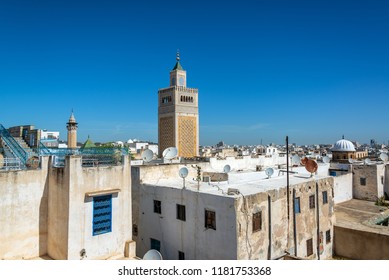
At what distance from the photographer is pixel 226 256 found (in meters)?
9.42

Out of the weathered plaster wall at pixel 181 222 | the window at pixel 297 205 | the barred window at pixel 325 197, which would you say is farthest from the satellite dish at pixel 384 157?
the weathered plaster wall at pixel 181 222

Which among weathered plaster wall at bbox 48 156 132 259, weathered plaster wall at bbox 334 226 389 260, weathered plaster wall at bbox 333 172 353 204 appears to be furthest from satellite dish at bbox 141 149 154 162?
weathered plaster wall at bbox 333 172 353 204

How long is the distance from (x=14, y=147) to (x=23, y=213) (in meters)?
2.12

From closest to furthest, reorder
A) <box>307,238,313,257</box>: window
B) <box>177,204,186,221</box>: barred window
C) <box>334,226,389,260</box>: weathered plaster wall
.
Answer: <box>177,204,186,221</box>: barred window
<box>334,226,389,260</box>: weathered plaster wall
<box>307,238,313,257</box>: window

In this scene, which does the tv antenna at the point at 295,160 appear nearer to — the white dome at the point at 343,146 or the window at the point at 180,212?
the white dome at the point at 343,146

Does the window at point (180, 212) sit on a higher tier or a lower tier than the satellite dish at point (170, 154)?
lower

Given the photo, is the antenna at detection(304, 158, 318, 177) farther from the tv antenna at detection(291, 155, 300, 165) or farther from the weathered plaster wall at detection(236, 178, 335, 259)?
the tv antenna at detection(291, 155, 300, 165)

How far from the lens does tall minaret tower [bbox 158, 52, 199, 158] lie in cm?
3369

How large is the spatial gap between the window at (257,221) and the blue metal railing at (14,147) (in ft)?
23.9

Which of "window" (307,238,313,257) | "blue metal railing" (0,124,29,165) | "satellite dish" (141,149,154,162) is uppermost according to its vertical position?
"blue metal railing" (0,124,29,165)

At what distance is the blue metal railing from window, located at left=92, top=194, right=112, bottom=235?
2.36 metres

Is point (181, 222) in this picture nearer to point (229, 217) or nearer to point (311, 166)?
point (229, 217)

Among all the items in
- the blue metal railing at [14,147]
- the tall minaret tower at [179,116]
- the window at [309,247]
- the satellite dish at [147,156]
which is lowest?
the window at [309,247]

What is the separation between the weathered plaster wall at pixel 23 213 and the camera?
785cm
